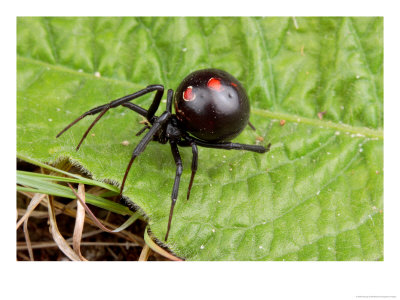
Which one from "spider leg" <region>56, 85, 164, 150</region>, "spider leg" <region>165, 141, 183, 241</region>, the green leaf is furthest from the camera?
"spider leg" <region>56, 85, 164, 150</region>

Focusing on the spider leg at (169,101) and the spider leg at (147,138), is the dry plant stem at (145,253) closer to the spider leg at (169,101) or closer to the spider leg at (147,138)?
the spider leg at (147,138)

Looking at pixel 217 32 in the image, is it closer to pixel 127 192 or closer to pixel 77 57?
pixel 77 57

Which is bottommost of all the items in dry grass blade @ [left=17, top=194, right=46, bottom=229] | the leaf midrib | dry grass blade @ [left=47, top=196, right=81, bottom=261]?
dry grass blade @ [left=47, top=196, right=81, bottom=261]

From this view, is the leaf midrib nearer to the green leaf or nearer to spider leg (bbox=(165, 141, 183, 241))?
the green leaf

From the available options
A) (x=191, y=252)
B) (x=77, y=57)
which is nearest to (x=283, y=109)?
(x=191, y=252)

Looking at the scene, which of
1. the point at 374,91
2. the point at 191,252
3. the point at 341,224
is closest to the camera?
the point at 191,252

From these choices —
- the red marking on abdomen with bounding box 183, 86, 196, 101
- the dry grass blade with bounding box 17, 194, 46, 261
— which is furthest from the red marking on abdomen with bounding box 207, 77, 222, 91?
the dry grass blade with bounding box 17, 194, 46, 261

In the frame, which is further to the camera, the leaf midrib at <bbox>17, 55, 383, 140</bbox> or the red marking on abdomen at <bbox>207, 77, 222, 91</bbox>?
the leaf midrib at <bbox>17, 55, 383, 140</bbox>
